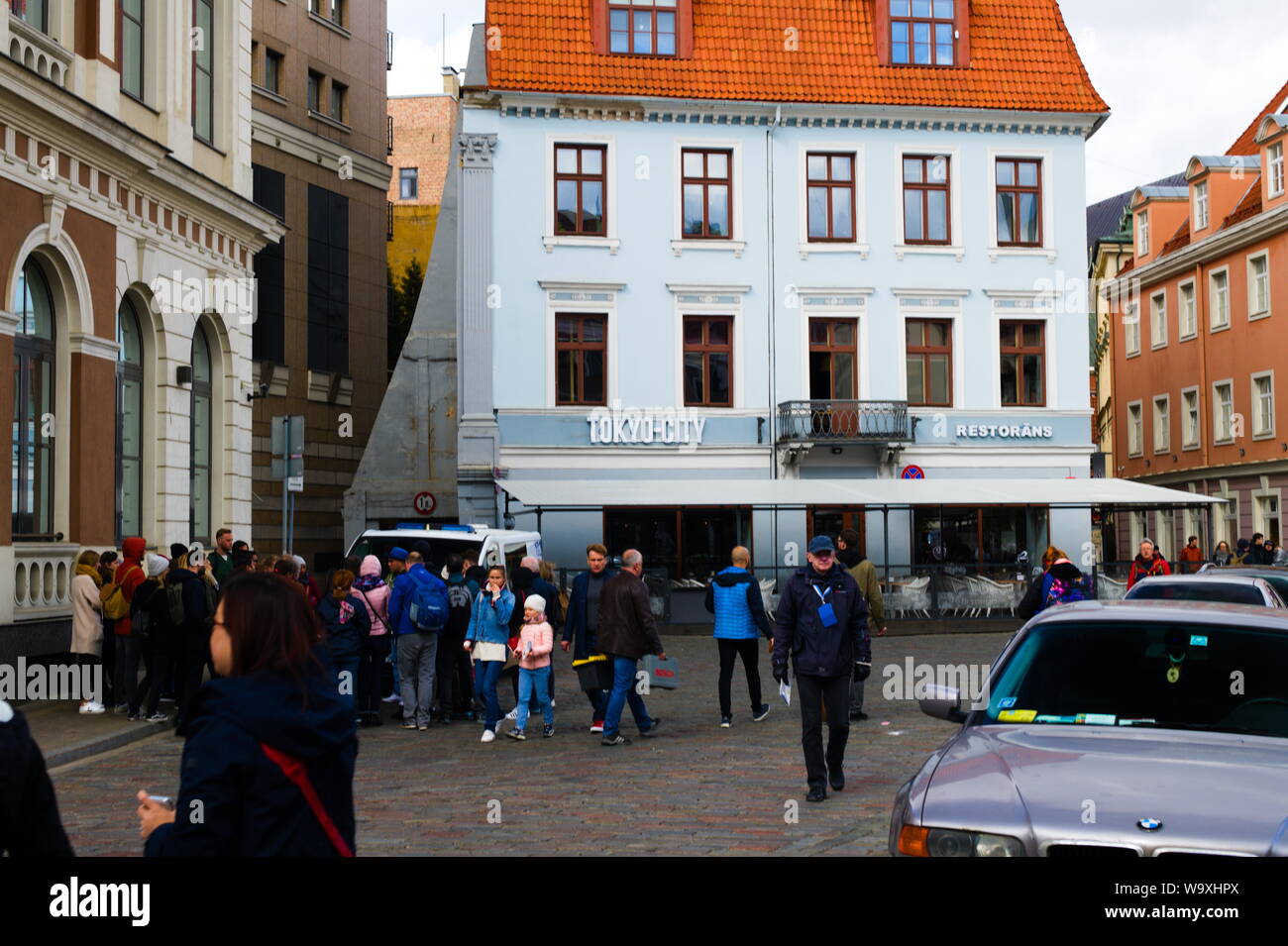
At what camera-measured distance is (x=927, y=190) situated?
1344 inches

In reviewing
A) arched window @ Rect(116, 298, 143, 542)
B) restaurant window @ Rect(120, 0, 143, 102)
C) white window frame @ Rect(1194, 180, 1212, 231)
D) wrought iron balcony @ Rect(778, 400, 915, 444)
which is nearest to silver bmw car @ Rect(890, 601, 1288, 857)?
arched window @ Rect(116, 298, 143, 542)

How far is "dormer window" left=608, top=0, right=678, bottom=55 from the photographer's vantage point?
110 feet

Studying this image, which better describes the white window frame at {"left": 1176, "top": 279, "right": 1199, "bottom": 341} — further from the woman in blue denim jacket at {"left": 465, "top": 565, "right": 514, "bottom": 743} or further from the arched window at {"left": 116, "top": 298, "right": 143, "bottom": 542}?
the woman in blue denim jacket at {"left": 465, "top": 565, "right": 514, "bottom": 743}

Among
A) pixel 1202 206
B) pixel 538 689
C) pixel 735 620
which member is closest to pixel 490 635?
pixel 538 689

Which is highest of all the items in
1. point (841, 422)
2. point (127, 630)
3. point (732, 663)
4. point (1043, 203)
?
point (1043, 203)

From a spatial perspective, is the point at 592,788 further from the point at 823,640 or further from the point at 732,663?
the point at 732,663

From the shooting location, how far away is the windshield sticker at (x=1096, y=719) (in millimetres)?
6176

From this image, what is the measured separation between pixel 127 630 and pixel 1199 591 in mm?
10740

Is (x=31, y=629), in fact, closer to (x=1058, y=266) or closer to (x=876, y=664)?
(x=876, y=664)

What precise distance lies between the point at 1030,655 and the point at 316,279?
34.3 meters

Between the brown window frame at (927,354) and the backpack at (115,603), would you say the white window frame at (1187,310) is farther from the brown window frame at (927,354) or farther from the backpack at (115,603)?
the backpack at (115,603)

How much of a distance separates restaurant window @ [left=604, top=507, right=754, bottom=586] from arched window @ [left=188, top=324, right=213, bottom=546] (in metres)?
11.2

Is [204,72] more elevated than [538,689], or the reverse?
[204,72]
